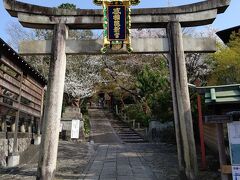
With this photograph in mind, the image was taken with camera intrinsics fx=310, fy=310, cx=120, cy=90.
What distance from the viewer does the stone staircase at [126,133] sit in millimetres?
24153

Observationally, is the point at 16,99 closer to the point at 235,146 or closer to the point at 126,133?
the point at 235,146

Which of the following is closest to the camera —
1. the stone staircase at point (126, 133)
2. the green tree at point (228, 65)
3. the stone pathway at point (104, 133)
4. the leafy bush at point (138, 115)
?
the green tree at point (228, 65)

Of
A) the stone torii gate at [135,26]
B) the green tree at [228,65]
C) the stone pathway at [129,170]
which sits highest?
the green tree at [228,65]

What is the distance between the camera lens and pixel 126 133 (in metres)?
27.7

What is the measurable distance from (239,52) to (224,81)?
75.4 inches

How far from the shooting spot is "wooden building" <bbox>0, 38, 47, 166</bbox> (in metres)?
10.6

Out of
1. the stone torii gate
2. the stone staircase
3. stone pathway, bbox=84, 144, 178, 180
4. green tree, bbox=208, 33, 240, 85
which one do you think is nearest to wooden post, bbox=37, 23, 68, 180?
the stone torii gate

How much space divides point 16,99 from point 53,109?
Answer: 14.7 ft

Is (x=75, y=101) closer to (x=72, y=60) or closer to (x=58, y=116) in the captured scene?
(x=72, y=60)

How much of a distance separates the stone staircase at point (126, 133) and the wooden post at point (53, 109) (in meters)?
15.2

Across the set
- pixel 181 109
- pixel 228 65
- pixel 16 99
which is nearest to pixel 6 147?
pixel 16 99

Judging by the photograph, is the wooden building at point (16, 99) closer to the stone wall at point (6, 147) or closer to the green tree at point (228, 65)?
the stone wall at point (6, 147)

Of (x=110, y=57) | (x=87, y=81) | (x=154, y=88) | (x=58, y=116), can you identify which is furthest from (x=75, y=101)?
(x=58, y=116)

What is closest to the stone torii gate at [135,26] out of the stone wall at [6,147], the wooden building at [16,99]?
the wooden building at [16,99]
